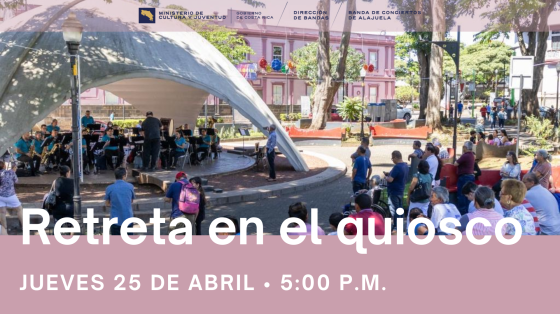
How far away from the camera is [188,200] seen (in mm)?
8250

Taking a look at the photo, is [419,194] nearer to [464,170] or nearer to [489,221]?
[464,170]

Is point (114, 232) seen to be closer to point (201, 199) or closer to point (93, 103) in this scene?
point (201, 199)

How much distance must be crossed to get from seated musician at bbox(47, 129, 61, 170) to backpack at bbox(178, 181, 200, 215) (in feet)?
29.8

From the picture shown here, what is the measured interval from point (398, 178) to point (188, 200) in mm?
3365

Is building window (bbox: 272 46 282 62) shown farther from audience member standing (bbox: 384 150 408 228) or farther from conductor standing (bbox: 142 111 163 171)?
audience member standing (bbox: 384 150 408 228)

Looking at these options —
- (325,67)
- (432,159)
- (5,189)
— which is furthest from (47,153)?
(325,67)

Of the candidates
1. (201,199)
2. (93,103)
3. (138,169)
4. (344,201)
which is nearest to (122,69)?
(138,169)

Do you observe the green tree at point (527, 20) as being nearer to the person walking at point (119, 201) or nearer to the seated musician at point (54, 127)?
the seated musician at point (54, 127)

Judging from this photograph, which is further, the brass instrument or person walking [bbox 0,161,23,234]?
the brass instrument

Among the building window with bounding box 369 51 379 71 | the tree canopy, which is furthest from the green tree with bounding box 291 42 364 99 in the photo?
the building window with bounding box 369 51 379 71

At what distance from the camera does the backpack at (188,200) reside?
824 cm

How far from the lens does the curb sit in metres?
12.3

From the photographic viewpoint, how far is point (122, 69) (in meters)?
14.9

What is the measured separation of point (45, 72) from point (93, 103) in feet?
107
